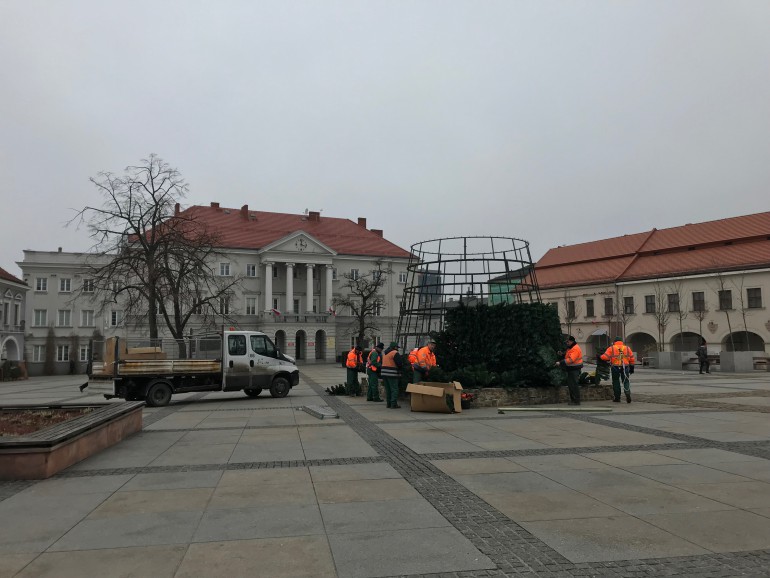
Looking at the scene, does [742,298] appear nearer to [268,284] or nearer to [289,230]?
[268,284]

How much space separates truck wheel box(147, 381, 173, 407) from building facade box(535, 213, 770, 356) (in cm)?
3904

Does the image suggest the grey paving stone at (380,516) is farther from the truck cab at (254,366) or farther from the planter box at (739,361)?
the planter box at (739,361)

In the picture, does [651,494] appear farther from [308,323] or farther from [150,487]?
[308,323]

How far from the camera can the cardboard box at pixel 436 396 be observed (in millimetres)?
13898

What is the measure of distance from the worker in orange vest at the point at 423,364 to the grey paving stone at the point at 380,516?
30.0 ft

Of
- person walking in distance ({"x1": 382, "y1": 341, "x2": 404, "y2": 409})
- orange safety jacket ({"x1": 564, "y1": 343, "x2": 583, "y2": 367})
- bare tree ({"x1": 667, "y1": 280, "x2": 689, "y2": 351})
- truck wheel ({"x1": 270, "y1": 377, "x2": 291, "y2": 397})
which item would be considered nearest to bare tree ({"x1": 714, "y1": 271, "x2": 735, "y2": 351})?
bare tree ({"x1": 667, "y1": 280, "x2": 689, "y2": 351})

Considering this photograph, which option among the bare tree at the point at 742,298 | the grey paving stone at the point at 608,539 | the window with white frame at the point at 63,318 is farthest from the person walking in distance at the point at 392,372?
the window with white frame at the point at 63,318

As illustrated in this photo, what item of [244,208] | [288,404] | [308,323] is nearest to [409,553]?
[288,404]

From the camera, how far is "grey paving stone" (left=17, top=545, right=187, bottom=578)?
4.23m

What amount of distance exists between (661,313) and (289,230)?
4770 cm

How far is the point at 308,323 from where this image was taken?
233 feet

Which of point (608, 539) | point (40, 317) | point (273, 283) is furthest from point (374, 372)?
point (40, 317)

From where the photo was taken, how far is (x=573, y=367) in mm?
15148

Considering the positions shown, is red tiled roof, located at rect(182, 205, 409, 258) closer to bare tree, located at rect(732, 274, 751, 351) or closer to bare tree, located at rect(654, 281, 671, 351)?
bare tree, located at rect(654, 281, 671, 351)
